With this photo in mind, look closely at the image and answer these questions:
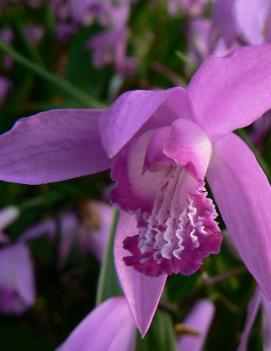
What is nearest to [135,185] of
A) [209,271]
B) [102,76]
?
[209,271]

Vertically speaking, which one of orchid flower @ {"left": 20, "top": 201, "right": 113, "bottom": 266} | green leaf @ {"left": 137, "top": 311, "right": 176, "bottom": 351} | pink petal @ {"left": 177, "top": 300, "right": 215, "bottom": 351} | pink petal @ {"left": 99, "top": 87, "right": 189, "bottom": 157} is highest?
pink petal @ {"left": 99, "top": 87, "right": 189, "bottom": 157}

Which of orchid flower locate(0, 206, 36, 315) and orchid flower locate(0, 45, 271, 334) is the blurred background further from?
orchid flower locate(0, 45, 271, 334)

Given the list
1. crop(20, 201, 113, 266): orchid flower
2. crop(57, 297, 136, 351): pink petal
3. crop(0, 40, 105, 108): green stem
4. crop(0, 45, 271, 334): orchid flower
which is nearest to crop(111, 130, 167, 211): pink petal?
crop(0, 45, 271, 334): orchid flower

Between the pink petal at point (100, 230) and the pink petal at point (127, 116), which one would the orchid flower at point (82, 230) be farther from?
the pink petal at point (127, 116)

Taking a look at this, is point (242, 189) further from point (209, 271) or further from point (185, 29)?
point (185, 29)

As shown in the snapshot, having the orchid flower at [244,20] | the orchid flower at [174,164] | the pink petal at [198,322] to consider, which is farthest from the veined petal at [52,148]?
the orchid flower at [244,20]

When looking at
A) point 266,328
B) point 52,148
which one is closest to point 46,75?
point 52,148

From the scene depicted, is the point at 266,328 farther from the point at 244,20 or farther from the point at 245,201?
the point at 244,20
